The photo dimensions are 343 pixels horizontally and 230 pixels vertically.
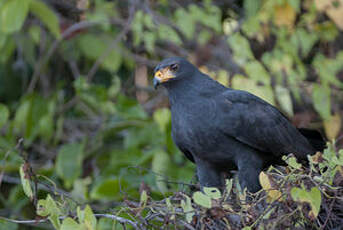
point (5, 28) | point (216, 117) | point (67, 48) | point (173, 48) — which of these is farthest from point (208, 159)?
point (67, 48)

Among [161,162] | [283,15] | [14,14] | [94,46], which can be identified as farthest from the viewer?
[94,46]

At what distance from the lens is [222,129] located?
12.9 feet

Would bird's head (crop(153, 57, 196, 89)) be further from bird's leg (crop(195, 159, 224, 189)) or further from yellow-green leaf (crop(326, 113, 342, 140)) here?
yellow-green leaf (crop(326, 113, 342, 140))

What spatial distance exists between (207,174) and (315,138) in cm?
91

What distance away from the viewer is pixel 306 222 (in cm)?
304

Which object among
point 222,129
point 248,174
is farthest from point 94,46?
point 248,174

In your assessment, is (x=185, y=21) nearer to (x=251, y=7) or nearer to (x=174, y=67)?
(x=251, y=7)

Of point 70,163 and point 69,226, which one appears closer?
point 69,226

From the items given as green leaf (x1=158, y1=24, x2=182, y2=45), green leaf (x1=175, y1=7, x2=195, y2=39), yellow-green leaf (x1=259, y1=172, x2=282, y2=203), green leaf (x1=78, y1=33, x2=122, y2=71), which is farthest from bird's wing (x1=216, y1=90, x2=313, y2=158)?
green leaf (x1=78, y1=33, x2=122, y2=71)

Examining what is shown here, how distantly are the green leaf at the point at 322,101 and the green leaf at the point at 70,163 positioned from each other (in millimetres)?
2356

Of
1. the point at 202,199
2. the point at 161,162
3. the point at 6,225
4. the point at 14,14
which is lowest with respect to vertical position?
the point at 161,162

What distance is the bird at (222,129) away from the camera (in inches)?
156

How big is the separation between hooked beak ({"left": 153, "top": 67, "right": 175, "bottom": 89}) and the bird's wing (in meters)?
0.38

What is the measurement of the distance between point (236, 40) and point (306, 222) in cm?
309
